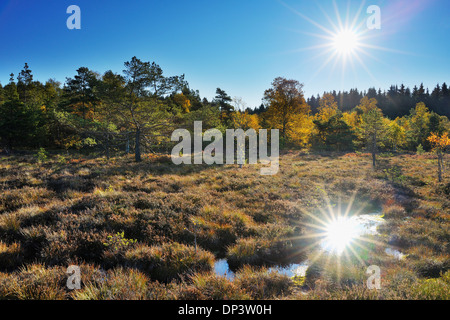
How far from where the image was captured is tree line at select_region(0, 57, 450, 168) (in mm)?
16078

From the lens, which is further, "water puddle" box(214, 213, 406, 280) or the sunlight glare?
the sunlight glare

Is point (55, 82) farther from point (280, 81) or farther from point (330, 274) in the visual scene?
point (330, 274)

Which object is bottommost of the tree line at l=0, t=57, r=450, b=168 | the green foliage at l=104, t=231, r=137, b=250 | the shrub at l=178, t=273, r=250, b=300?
the shrub at l=178, t=273, r=250, b=300

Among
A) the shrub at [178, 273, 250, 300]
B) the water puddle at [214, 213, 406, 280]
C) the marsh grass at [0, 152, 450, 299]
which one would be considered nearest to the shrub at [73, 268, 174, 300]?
the marsh grass at [0, 152, 450, 299]

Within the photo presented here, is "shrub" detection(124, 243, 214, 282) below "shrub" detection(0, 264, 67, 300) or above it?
below

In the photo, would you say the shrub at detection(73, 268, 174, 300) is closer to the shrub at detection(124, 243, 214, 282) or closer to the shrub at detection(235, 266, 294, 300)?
the shrub at detection(124, 243, 214, 282)

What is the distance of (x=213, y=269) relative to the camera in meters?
4.45

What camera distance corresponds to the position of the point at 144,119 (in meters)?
17.2

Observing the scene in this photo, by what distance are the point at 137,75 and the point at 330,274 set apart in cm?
1739

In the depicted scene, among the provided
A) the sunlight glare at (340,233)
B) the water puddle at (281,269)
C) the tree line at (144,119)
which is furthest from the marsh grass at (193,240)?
the tree line at (144,119)

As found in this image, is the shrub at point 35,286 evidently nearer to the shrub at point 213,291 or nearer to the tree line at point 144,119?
the shrub at point 213,291

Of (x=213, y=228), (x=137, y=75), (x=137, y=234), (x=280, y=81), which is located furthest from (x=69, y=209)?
(x=280, y=81)

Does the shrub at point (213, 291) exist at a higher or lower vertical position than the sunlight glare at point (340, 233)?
higher

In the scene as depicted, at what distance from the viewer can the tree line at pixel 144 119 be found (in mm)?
16078
